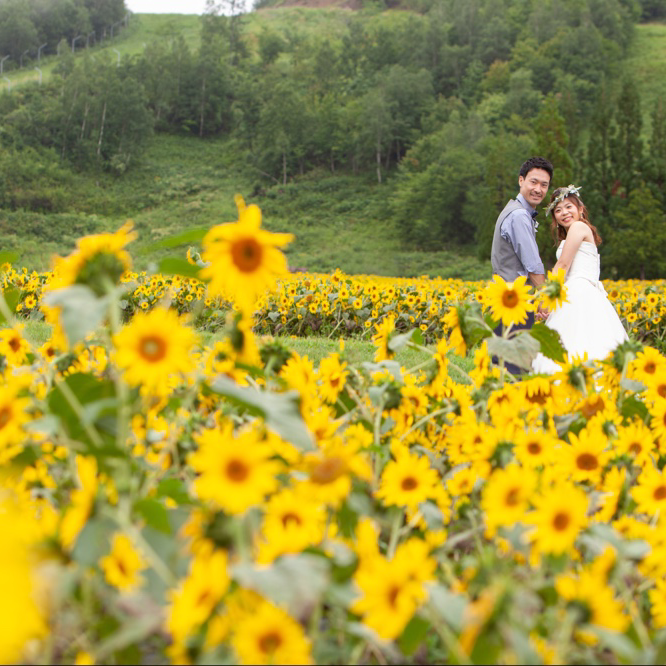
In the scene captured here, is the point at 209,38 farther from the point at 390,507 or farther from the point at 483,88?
the point at 390,507

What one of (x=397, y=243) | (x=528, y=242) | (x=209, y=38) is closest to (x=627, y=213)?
(x=397, y=243)

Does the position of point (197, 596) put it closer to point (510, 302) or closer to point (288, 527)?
point (288, 527)

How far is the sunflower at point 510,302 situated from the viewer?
198 cm

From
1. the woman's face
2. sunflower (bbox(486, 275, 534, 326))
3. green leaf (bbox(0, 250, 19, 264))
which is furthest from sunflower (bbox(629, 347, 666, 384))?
the woman's face

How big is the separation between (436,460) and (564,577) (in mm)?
659

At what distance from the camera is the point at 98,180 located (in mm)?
48875

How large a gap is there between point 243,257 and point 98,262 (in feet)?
0.75

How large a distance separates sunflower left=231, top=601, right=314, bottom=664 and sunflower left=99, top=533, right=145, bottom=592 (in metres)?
0.15

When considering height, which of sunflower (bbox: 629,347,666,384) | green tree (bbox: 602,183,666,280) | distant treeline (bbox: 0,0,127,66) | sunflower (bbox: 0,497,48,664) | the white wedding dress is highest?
distant treeline (bbox: 0,0,127,66)

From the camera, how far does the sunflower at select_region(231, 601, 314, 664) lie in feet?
2.88

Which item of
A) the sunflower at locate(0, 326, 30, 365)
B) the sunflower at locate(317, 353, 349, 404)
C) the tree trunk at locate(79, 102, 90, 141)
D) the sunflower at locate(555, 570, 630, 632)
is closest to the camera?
the sunflower at locate(555, 570, 630, 632)

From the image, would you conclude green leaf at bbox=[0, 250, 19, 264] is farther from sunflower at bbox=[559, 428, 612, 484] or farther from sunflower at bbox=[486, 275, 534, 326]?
sunflower at bbox=[559, 428, 612, 484]

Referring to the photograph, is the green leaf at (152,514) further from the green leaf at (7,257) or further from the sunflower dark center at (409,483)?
the green leaf at (7,257)

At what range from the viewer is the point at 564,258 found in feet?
18.5
